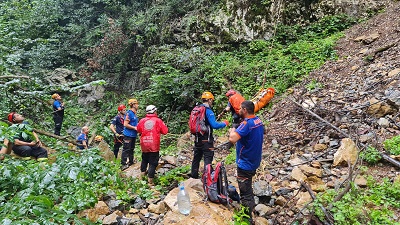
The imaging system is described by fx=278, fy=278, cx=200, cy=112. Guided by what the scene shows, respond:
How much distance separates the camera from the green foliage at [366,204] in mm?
3423

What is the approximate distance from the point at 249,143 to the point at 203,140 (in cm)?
154

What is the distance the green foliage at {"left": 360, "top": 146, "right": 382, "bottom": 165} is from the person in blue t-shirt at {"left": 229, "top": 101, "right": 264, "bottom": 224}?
6.72ft

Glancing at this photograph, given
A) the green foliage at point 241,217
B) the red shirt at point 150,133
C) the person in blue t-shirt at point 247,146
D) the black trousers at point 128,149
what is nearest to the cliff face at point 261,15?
the black trousers at point 128,149

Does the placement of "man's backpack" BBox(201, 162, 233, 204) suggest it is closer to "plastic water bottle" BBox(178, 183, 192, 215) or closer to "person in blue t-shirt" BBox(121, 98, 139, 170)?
"plastic water bottle" BBox(178, 183, 192, 215)

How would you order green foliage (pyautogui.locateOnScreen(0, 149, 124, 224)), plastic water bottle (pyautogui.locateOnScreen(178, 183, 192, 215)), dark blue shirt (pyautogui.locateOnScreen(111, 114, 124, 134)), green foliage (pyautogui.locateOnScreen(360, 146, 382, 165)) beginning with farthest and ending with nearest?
1. dark blue shirt (pyautogui.locateOnScreen(111, 114, 124, 134))
2. green foliage (pyautogui.locateOnScreen(360, 146, 382, 165))
3. plastic water bottle (pyautogui.locateOnScreen(178, 183, 192, 215))
4. green foliage (pyautogui.locateOnScreen(0, 149, 124, 224))

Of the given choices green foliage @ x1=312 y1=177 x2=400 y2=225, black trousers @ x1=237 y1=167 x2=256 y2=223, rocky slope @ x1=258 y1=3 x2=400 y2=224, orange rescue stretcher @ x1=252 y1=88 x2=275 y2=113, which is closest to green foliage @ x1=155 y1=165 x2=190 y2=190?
rocky slope @ x1=258 y1=3 x2=400 y2=224

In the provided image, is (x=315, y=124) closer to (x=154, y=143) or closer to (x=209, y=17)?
(x=154, y=143)

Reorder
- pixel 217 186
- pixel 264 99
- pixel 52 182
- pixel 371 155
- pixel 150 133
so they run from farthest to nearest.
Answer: pixel 264 99 < pixel 150 133 < pixel 371 155 < pixel 217 186 < pixel 52 182

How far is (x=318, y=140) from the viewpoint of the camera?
226 inches

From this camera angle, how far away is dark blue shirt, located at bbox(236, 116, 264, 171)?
12.2 ft

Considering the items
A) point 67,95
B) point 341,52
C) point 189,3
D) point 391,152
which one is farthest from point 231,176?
point 67,95

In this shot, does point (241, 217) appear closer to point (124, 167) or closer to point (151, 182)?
point (151, 182)

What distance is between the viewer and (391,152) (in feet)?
15.0

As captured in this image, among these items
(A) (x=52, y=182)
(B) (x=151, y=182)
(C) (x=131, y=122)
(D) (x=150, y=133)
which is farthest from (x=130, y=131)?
(A) (x=52, y=182)
